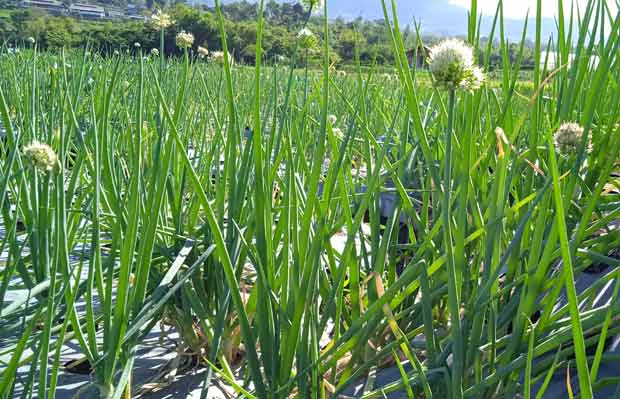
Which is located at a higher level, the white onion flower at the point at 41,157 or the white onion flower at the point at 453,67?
the white onion flower at the point at 453,67

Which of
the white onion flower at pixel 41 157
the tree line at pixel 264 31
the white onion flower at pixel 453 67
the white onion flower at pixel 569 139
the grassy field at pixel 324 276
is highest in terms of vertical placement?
the tree line at pixel 264 31

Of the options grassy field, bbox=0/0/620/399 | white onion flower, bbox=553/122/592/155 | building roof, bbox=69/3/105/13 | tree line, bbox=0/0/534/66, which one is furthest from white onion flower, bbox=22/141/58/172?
building roof, bbox=69/3/105/13

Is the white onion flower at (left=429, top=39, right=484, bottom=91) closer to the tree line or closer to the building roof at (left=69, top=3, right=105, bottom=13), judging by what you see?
the tree line

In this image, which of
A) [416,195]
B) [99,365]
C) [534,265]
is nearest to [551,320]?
[534,265]

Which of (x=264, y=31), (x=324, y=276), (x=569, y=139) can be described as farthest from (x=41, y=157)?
(x=264, y=31)

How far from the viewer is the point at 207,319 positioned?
2.32ft

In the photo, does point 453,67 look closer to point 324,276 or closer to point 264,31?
point 324,276

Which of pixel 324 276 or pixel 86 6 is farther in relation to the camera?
pixel 86 6

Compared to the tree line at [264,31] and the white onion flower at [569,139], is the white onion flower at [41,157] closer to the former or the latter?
the tree line at [264,31]

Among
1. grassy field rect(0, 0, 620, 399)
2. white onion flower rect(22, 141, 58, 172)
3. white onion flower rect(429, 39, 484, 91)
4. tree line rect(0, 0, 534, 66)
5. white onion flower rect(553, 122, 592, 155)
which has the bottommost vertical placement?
grassy field rect(0, 0, 620, 399)

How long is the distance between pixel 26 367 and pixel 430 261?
1.77ft

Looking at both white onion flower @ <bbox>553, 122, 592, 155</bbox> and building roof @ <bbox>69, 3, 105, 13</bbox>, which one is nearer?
white onion flower @ <bbox>553, 122, 592, 155</bbox>

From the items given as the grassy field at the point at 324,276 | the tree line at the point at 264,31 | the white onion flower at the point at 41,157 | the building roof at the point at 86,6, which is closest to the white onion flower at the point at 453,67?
the grassy field at the point at 324,276

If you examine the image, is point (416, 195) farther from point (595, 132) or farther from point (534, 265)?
point (534, 265)
